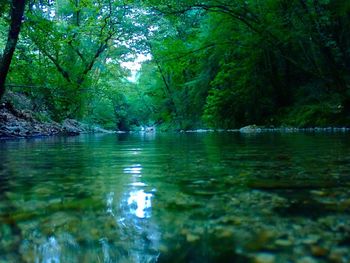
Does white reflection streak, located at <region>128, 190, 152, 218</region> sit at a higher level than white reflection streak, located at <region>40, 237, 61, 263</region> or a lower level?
higher

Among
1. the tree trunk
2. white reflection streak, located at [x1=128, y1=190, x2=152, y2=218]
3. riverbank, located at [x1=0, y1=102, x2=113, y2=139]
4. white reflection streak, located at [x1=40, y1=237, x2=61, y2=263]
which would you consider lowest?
white reflection streak, located at [x1=40, y1=237, x2=61, y2=263]

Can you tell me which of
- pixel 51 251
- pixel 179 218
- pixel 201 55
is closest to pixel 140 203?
pixel 179 218

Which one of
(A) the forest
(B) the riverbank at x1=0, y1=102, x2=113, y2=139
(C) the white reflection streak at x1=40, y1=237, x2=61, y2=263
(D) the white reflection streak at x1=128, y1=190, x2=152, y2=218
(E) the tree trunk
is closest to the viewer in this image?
(C) the white reflection streak at x1=40, y1=237, x2=61, y2=263

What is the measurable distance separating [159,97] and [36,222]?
3119 centimetres

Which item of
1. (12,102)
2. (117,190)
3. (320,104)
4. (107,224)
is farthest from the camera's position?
(320,104)

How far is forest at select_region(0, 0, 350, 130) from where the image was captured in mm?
11844

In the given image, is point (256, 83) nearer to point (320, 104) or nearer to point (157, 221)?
point (320, 104)

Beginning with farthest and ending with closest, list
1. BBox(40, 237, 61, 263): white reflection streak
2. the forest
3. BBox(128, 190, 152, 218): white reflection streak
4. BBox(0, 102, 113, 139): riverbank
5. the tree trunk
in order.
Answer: the forest < BBox(0, 102, 113, 139): riverbank < the tree trunk < BBox(128, 190, 152, 218): white reflection streak < BBox(40, 237, 61, 263): white reflection streak

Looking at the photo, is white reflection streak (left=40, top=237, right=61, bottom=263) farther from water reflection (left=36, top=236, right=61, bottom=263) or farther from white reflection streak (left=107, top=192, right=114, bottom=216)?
white reflection streak (left=107, top=192, right=114, bottom=216)

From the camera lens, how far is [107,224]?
136 centimetres

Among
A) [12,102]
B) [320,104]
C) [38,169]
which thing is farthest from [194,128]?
[38,169]

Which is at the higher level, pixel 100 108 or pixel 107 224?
pixel 100 108

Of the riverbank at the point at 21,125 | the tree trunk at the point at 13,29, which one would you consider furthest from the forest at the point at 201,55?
the riverbank at the point at 21,125

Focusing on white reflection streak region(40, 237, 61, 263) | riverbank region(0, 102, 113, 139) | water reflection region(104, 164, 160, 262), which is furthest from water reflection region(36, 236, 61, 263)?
riverbank region(0, 102, 113, 139)
